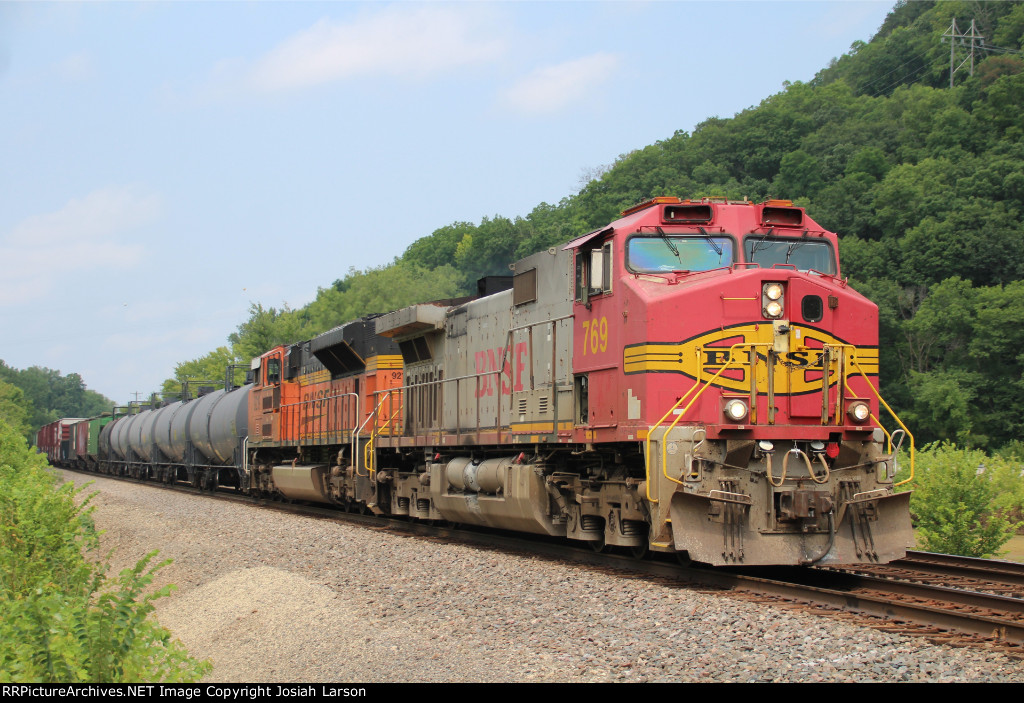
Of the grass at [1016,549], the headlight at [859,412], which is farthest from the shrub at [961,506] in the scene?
the headlight at [859,412]

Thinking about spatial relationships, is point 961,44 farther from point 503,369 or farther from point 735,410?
point 735,410

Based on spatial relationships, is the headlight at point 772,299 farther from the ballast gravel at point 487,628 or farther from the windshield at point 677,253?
the ballast gravel at point 487,628

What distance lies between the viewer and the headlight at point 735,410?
29.8 feet

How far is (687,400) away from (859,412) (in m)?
1.70

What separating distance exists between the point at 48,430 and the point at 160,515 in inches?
1852

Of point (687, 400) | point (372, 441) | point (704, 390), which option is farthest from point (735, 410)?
point (372, 441)

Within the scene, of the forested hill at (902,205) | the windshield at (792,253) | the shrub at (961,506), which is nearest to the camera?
the windshield at (792,253)

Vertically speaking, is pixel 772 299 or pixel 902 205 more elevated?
pixel 902 205

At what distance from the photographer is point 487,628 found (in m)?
Answer: 7.43

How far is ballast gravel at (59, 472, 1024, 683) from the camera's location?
19.1ft

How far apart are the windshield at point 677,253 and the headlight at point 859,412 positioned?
1.87 metres

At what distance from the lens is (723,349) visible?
9422 millimetres

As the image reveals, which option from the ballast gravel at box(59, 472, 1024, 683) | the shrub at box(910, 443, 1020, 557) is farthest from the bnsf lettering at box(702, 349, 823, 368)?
the shrub at box(910, 443, 1020, 557)

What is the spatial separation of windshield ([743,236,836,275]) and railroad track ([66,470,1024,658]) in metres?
3.22
